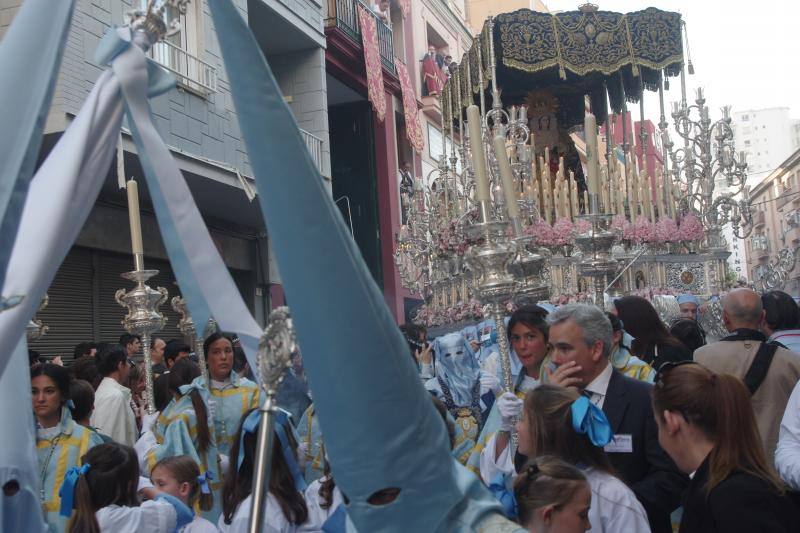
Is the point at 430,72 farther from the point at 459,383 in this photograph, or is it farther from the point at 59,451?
the point at 59,451

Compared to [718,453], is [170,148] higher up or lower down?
higher up

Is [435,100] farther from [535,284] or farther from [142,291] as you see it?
[142,291]

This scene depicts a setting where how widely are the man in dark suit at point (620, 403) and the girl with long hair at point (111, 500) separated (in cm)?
163

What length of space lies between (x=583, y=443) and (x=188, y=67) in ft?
32.0

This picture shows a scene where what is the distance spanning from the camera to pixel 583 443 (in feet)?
10.2

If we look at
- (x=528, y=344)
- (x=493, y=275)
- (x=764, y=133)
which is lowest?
(x=528, y=344)

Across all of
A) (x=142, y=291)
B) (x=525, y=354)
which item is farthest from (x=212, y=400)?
(x=525, y=354)

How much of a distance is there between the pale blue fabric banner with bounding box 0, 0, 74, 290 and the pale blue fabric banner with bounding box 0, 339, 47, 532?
62cm

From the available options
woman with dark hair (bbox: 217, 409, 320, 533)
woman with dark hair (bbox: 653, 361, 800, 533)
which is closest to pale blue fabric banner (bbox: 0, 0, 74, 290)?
woman with dark hair (bbox: 653, 361, 800, 533)

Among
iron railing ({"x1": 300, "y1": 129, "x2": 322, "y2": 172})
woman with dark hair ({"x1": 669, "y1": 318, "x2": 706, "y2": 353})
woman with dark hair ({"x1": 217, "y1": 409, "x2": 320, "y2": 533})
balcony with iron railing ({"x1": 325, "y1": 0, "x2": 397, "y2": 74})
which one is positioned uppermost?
balcony with iron railing ({"x1": 325, "y1": 0, "x2": 397, "y2": 74})

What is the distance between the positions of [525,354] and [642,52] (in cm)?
1106

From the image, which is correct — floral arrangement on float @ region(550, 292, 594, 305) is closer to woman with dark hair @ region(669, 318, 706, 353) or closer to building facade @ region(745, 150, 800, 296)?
woman with dark hair @ region(669, 318, 706, 353)

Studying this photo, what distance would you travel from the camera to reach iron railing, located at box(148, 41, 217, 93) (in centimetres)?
1130

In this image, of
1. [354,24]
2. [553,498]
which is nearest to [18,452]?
[553,498]
